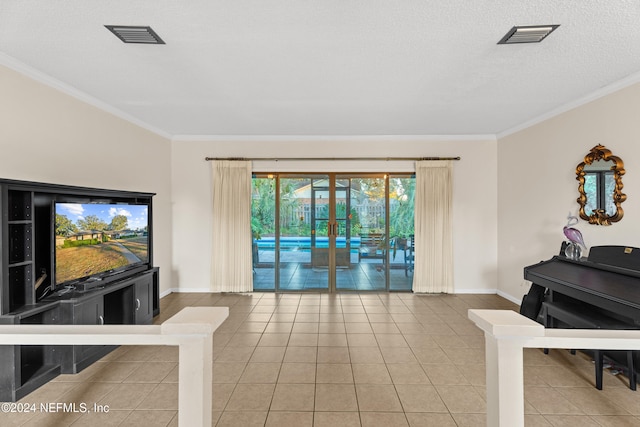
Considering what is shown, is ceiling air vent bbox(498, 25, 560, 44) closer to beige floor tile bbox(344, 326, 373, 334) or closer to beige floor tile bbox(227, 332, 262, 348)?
beige floor tile bbox(344, 326, 373, 334)

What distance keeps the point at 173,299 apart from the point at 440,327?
12.7 feet

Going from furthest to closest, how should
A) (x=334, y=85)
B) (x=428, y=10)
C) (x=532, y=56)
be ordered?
(x=334, y=85), (x=532, y=56), (x=428, y=10)

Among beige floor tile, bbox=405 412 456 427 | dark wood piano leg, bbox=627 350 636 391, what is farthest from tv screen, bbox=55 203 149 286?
dark wood piano leg, bbox=627 350 636 391

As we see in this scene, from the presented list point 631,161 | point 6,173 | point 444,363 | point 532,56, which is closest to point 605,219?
point 631,161

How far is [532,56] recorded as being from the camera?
2482 millimetres

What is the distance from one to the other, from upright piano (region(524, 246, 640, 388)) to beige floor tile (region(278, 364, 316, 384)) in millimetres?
2320

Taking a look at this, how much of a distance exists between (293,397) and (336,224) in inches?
123

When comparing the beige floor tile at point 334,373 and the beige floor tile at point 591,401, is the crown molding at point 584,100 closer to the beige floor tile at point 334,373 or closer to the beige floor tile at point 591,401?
the beige floor tile at point 591,401

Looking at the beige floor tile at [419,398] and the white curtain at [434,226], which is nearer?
the beige floor tile at [419,398]

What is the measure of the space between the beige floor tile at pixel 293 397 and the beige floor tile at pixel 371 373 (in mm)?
412

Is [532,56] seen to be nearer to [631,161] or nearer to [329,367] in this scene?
[631,161]

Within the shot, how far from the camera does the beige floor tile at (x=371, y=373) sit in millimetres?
2523

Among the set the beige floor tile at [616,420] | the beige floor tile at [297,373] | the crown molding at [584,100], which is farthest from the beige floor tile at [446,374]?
the crown molding at [584,100]

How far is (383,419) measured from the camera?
2.07 metres
